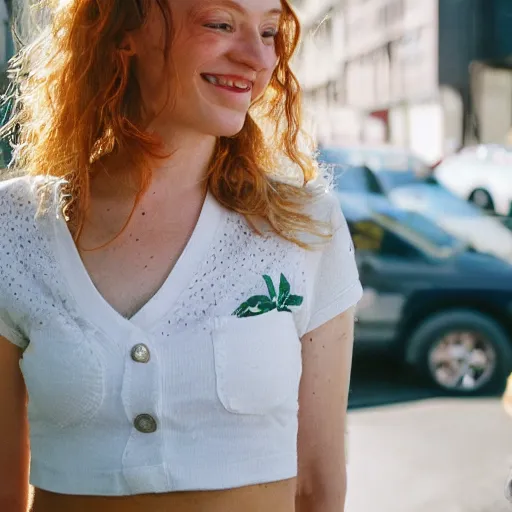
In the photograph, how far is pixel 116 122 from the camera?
176 centimetres

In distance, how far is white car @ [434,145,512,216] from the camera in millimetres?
12031

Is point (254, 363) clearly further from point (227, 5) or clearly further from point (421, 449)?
point (421, 449)

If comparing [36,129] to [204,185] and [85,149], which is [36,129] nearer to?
[85,149]

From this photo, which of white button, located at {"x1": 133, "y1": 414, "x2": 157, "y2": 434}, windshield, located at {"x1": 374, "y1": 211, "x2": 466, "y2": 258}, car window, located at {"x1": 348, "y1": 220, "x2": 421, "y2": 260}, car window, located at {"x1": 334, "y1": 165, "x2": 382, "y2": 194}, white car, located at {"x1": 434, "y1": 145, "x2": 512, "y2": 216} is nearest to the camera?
white button, located at {"x1": 133, "y1": 414, "x2": 157, "y2": 434}

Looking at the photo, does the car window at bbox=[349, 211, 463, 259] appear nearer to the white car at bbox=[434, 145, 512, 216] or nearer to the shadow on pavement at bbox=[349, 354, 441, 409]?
the shadow on pavement at bbox=[349, 354, 441, 409]

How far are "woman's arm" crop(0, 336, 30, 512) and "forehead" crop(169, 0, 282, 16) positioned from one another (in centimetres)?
62

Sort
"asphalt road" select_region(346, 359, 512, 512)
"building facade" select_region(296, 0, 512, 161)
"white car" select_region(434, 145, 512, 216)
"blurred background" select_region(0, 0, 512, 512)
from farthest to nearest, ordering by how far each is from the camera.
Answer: "building facade" select_region(296, 0, 512, 161), "white car" select_region(434, 145, 512, 216), "blurred background" select_region(0, 0, 512, 512), "asphalt road" select_region(346, 359, 512, 512)

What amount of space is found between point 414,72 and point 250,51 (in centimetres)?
2118

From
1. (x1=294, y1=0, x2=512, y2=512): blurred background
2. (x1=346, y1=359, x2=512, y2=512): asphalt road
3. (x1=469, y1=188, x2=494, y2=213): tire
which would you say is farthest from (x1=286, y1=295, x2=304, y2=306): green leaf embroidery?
(x1=469, y1=188, x2=494, y2=213): tire

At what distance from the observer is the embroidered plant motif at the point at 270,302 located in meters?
1.63

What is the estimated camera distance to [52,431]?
161 cm

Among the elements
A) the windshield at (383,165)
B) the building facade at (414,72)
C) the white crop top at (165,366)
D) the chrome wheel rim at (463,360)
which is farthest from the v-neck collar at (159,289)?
the building facade at (414,72)

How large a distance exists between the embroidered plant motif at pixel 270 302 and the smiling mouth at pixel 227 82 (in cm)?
31

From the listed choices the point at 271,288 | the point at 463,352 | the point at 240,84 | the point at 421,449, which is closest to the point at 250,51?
the point at 240,84
